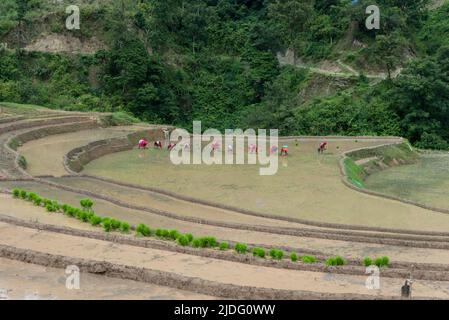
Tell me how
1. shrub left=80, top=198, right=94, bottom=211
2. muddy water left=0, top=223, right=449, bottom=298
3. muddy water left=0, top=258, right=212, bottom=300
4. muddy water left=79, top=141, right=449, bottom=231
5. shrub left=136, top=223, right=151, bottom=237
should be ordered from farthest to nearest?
muddy water left=79, top=141, right=449, bottom=231, shrub left=80, top=198, right=94, bottom=211, shrub left=136, top=223, right=151, bottom=237, muddy water left=0, top=223, right=449, bottom=298, muddy water left=0, top=258, right=212, bottom=300

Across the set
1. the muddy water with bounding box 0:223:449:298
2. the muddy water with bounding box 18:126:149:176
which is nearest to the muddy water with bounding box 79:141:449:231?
the muddy water with bounding box 18:126:149:176

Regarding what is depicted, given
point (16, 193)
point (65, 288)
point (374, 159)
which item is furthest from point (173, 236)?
point (374, 159)

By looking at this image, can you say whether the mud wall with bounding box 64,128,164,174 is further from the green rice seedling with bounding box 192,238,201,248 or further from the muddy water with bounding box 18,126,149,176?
the green rice seedling with bounding box 192,238,201,248

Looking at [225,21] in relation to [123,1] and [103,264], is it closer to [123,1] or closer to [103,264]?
[123,1]

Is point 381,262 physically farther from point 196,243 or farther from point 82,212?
point 82,212

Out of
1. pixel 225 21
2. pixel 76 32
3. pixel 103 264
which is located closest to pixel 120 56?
pixel 76 32

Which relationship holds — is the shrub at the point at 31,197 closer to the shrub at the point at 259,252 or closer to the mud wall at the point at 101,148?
the mud wall at the point at 101,148

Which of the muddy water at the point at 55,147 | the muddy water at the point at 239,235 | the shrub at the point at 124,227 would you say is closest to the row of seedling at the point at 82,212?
the shrub at the point at 124,227
